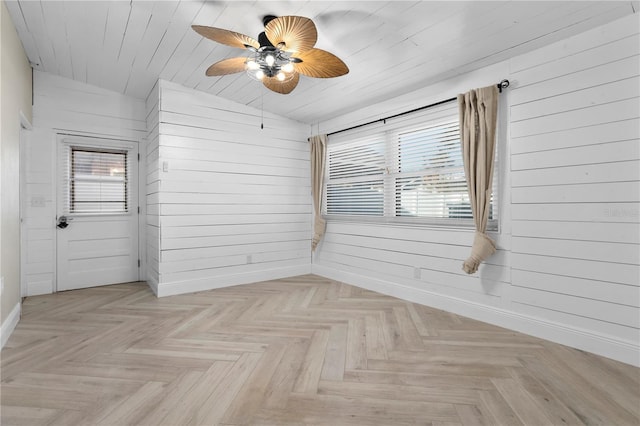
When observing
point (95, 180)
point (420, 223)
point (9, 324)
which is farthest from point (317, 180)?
point (9, 324)

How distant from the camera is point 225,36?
7.15ft

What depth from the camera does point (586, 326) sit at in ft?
7.93

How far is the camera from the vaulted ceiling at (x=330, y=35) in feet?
7.54

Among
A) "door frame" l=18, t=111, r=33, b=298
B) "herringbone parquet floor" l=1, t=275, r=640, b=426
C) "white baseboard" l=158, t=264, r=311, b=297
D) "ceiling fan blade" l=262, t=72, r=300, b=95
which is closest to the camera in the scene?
"herringbone parquet floor" l=1, t=275, r=640, b=426

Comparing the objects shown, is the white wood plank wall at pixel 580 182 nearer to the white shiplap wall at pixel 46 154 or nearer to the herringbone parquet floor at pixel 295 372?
the herringbone parquet floor at pixel 295 372

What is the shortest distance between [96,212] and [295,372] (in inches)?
149

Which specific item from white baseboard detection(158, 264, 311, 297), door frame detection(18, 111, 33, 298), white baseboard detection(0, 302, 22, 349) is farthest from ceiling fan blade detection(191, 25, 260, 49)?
door frame detection(18, 111, 33, 298)

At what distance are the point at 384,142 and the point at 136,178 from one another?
3494 millimetres

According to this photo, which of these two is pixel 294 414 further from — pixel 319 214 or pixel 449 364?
pixel 319 214

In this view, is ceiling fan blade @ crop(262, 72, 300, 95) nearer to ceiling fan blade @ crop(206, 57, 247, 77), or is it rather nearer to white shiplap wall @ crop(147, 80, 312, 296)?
ceiling fan blade @ crop(206, 57, 247, 77)

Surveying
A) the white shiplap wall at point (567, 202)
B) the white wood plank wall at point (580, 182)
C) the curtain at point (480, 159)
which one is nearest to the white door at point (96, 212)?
the white shiplap wall at point (567, 202)

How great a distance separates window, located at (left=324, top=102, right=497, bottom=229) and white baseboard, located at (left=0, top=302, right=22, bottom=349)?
3562mm

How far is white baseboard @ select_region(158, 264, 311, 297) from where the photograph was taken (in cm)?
388

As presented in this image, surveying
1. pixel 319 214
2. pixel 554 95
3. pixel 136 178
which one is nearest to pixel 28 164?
pixel 136 178
